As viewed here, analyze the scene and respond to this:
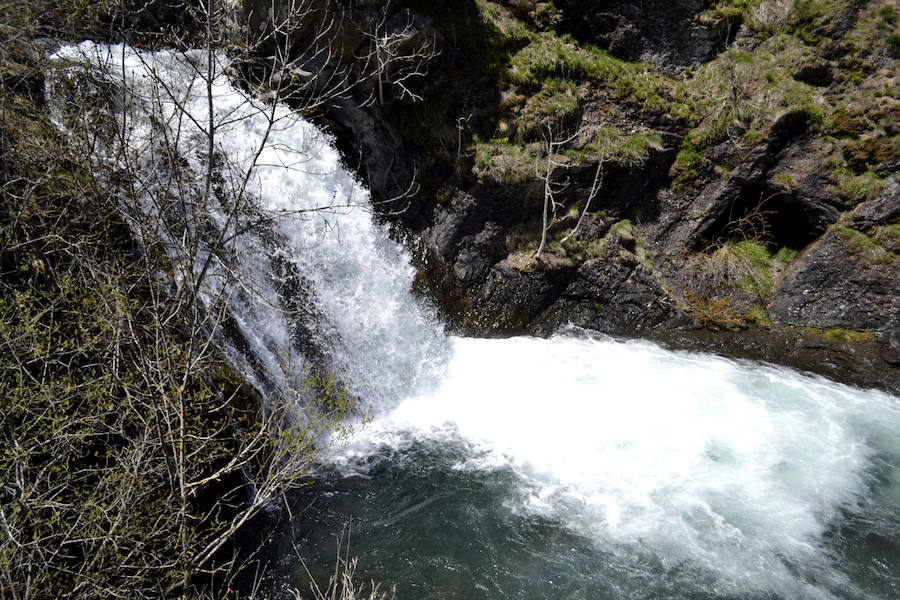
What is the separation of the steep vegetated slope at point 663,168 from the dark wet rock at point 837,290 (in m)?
0.03

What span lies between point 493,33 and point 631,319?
23.1 ft

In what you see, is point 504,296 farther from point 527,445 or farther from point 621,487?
point 621,487

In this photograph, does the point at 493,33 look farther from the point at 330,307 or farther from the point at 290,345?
the point at 290,345

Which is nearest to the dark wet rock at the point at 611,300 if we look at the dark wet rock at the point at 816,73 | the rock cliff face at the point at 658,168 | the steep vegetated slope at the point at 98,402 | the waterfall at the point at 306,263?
the rock cliff face at the point at 658,168

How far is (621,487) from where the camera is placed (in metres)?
7.21

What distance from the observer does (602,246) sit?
36.9 feet

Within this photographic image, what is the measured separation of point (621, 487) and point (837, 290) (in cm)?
705

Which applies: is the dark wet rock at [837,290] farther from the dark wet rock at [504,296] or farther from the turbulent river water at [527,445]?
the dark wet rock at [504,296]

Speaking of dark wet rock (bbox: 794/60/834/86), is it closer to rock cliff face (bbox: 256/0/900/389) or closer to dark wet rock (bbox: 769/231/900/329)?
rock cliff face (bbox: 256/0/900/389)

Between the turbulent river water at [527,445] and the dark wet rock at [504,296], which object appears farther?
the dark wet rock at [504,296]

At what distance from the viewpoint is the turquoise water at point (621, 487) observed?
235 inches

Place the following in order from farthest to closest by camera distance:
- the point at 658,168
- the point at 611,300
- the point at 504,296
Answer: the point at 658,168 < the point at 611,300 < the point at 504,296

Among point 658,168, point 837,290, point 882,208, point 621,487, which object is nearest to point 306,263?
point 621,487

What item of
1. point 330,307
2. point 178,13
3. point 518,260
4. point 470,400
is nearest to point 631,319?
point 518,260
